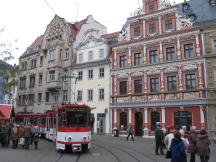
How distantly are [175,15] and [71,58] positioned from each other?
1797 cm

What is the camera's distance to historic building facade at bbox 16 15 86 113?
147ft

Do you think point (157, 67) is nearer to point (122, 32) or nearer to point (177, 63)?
point (177, 63)

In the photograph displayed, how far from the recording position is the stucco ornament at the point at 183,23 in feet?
106

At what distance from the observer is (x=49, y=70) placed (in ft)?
153

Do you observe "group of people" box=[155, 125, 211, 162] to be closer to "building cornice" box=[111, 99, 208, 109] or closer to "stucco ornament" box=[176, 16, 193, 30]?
"building cornice" box=[111, 99, 208, 109]

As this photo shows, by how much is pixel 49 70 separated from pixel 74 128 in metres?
30.1

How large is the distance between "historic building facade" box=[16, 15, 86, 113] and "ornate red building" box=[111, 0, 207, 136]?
33.0 ft

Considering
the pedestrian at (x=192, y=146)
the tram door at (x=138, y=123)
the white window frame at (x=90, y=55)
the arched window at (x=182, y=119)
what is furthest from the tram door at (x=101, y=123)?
the pedestrian at (x=192, y=146)

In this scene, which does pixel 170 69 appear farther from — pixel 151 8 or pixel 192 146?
pixel 192 146

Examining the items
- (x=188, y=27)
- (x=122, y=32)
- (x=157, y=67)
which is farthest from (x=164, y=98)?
(x=122, y=32)

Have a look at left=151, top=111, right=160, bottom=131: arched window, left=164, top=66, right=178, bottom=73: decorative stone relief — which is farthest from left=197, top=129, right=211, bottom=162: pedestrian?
left=151, top=111, right=160, bottom=131: arched window

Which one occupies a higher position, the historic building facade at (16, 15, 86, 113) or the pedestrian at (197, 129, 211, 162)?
the historic building facade at (16, 15, 86, 113)

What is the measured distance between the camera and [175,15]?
110ft

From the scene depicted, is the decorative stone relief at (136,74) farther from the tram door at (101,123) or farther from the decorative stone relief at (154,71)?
the tram door at (101,123)
